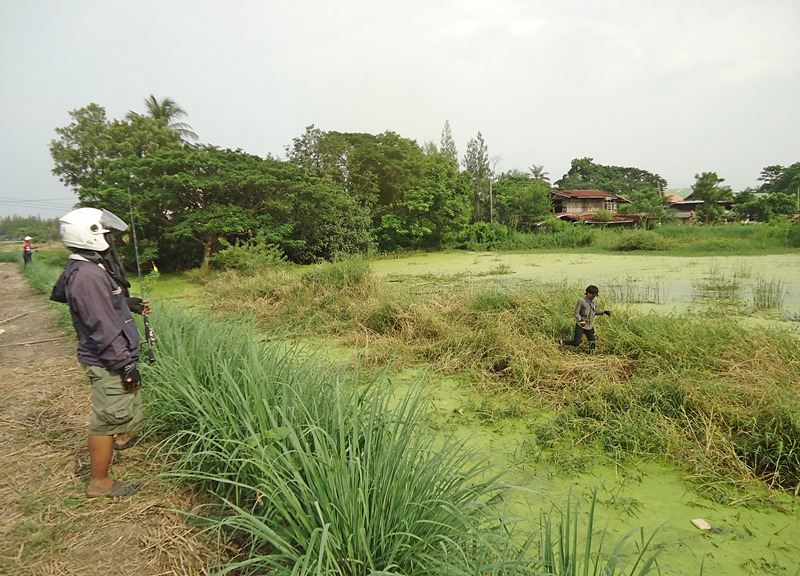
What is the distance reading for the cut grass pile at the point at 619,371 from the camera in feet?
7.84

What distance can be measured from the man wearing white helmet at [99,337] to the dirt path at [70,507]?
131mm

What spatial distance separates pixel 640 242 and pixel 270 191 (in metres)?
14.0

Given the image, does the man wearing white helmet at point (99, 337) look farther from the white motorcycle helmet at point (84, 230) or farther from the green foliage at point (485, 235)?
the green foliage at point (485, 235)

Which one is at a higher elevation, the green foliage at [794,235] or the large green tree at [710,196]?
the large green tree at [710,196]

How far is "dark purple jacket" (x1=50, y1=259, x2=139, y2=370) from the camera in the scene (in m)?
1.72

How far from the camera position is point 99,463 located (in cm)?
178

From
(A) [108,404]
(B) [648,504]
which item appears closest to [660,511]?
(B) [648,504]

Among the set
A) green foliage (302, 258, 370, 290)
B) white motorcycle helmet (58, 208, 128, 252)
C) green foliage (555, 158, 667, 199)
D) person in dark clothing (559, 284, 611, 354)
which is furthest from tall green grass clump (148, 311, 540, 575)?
green foliage (555, 158, 667, 199)

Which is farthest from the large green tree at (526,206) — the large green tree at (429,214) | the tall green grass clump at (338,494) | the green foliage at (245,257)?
the tall green grass clump at (338,494)

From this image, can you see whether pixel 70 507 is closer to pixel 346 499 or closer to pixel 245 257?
pixel 346 499

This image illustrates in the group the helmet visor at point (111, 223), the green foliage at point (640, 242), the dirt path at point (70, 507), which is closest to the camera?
the dirt path at point (70, 507)

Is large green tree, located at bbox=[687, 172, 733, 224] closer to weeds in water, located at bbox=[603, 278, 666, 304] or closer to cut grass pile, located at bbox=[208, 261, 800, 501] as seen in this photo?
weeds in water, located at bbox=[603, 278, 666, 304]

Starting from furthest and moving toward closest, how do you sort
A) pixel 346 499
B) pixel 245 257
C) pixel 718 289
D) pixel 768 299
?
pixel 245 257 → pixel 718 289 → pixel 768 299 → pixel 346 499

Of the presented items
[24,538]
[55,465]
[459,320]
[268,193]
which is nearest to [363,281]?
[459,320]
